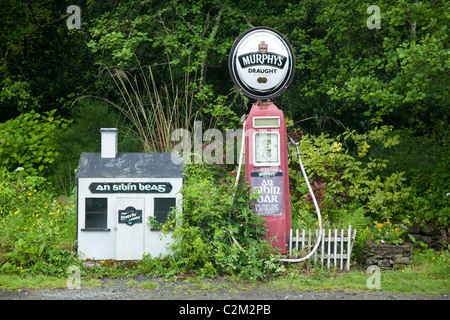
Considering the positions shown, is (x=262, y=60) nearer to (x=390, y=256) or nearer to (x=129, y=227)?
(x=129, y=227)

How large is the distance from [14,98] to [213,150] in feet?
16.4

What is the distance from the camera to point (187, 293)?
6.85 meters

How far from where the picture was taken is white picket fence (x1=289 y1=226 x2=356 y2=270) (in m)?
7.96

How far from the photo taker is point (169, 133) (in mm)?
10117

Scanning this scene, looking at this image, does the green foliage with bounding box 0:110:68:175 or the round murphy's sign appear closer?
the round murphy's sign

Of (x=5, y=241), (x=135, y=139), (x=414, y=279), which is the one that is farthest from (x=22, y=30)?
(x=414, y=279)

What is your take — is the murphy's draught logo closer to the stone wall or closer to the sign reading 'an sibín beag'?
the sign reading 'an sibín beag'

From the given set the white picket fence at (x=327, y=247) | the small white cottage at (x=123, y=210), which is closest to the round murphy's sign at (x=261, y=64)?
the small white cottage at (x=123, y=210)

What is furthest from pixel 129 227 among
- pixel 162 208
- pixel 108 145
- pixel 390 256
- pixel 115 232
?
pixel 390 256

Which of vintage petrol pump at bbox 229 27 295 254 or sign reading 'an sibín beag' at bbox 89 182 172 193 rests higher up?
vintage petrol pump at bbox 229 27 295 254

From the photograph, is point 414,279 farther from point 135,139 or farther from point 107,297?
point 135,139

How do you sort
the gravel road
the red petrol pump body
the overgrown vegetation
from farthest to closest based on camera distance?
1. the red petrol pump body
2. the overgrown vegetation
3. the gravel road

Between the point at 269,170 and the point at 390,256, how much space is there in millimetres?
2010

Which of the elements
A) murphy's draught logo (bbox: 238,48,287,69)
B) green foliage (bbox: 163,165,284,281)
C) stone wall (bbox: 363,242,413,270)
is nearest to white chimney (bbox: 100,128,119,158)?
green foliage (bbox: 163,165,284,281)
